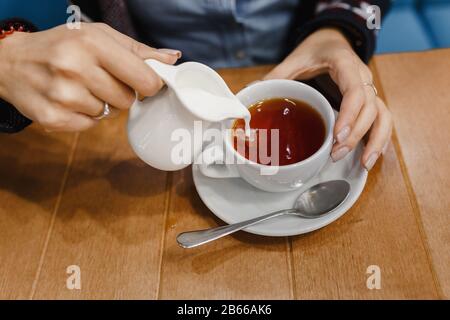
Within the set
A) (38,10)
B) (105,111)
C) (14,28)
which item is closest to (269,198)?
(105,111)

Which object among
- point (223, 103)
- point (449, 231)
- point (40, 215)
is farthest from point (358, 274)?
point (40, 215)

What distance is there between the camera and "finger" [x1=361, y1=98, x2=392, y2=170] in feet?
2.82

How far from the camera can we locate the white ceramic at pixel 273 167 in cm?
78

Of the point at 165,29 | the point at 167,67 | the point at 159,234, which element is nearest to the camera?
the point at 167,67

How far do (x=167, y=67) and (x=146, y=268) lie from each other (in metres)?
0.35

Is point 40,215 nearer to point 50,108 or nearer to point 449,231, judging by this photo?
point 50,108

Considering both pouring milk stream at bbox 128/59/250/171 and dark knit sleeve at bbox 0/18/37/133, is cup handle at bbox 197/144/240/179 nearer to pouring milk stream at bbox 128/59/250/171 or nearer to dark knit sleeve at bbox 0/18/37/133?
pouring milk stream at bbox 128/59/250/171

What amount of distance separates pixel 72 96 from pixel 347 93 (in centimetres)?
50

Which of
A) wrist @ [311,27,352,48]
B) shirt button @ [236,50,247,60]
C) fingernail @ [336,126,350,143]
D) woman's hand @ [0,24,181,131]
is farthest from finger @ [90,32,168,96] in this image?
shirt button @ [236,50,247,60]

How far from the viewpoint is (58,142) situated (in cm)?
105

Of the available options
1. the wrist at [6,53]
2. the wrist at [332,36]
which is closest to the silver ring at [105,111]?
the wrist at [6,53]

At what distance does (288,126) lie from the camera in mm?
872

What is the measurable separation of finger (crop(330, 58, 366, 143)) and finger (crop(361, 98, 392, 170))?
48mm

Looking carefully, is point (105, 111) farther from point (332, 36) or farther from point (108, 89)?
point (332, 36)
